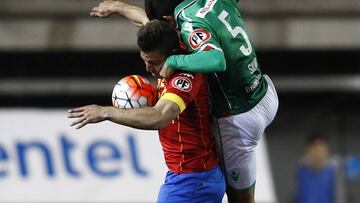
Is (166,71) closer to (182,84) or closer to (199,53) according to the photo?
(182,84)

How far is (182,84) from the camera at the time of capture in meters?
6.40

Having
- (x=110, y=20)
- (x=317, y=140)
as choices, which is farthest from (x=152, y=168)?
(x=110, y=20)

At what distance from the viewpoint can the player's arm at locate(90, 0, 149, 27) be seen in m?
7.27

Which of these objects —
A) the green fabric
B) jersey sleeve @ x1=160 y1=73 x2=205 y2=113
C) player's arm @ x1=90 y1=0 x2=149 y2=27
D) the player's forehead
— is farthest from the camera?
player's arm @ x1=90 y1=0 x2=149 y2=27

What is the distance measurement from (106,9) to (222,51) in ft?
3.99

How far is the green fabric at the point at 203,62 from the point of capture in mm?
6242

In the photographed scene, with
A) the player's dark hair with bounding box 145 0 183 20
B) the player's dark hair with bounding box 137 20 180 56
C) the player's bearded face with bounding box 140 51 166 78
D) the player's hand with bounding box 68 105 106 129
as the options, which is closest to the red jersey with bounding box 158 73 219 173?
Answer: the player's bearded face with bounding box 140 51 166 78

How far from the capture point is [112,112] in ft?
19.7

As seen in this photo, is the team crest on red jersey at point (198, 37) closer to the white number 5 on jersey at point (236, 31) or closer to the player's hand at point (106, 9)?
the white number 5 on jersey at point (236, 31)

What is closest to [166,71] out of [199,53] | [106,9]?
[199,53]

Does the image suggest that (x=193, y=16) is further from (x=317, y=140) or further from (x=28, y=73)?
(x=28, y=73)

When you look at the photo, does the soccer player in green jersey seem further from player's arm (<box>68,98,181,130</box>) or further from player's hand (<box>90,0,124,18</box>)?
player's hand (<box>90,0,124,18</box>)

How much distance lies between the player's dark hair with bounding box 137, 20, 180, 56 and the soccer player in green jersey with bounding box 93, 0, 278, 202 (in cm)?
8

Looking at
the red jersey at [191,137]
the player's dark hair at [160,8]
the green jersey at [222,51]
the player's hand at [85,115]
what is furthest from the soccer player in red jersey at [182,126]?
the player's hand at [85,115]
